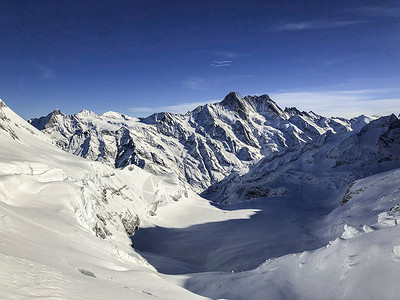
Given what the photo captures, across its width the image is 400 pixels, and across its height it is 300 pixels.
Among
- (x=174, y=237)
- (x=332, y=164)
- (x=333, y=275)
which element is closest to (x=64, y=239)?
(x=333, y=275)

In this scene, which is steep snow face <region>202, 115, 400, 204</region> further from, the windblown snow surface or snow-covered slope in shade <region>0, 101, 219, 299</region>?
snow-covered slope in shade <region>0, 101, 219, 299</region>

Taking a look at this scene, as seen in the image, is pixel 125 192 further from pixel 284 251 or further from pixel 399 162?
pixel 399 162

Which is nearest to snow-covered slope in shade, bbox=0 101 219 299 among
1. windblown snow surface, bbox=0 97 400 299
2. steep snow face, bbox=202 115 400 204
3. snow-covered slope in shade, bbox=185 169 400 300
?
windblown snow surface, bbox=0 97 400 299

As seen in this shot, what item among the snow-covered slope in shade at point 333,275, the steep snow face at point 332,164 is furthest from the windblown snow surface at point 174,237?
the steep snow face at point 332,164

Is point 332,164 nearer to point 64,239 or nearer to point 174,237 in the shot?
point 174,237

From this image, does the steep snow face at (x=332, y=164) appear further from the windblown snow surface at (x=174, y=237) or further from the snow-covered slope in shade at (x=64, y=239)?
the snow-covered slope in shade at (x=64, y=239)

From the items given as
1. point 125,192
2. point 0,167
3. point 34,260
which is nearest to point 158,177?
point 125,192
